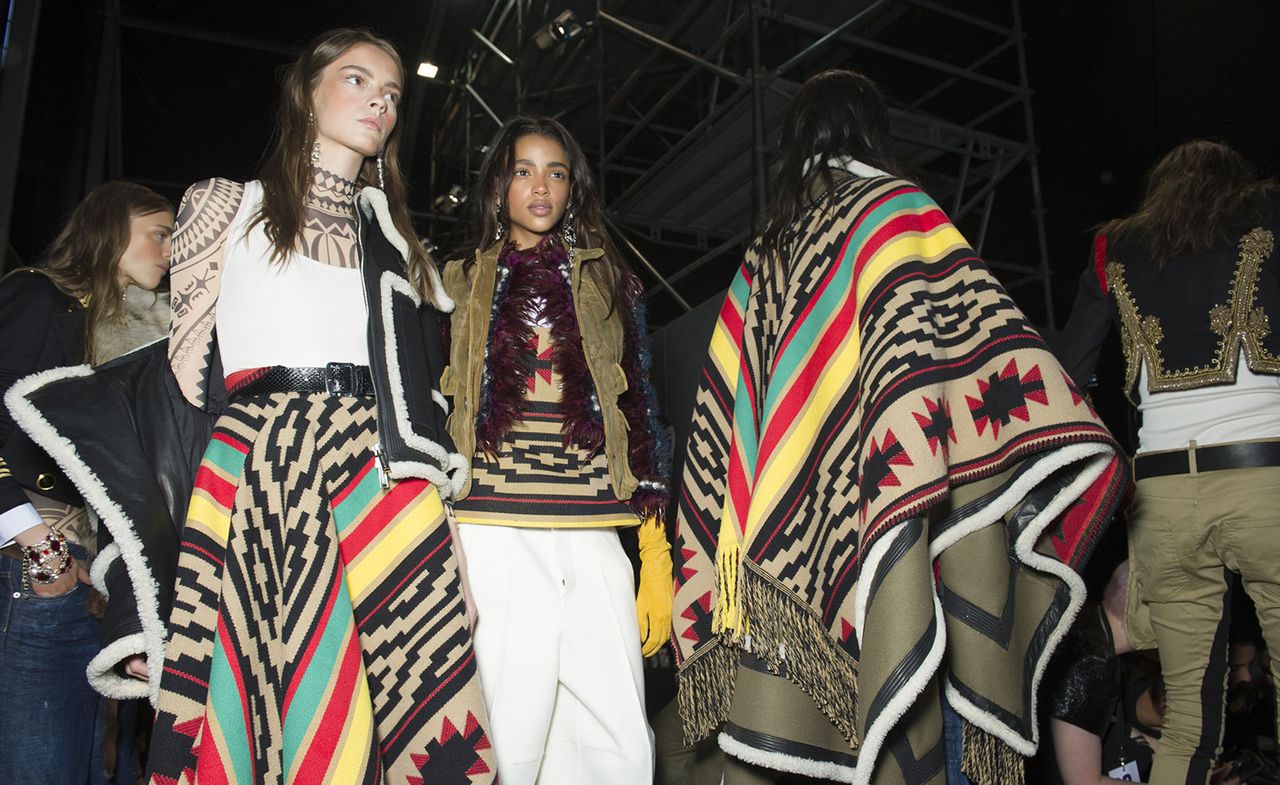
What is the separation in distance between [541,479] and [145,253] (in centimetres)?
129

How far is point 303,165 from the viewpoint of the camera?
1806mm

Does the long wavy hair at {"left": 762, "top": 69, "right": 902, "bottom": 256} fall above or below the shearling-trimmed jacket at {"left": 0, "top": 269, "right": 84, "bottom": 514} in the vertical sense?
above

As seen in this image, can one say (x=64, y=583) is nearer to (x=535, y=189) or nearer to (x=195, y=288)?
(x=195, y=288)

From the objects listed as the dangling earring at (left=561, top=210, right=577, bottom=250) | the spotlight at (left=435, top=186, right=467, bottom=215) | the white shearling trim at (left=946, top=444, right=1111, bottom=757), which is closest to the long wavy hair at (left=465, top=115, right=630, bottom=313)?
the dangling earring at (left=561, top=210, right=577, bottom=250)

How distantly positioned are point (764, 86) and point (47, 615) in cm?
323

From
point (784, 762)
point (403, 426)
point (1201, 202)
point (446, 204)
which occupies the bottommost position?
point (784, 762)

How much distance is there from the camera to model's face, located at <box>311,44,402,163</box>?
1.82 meters

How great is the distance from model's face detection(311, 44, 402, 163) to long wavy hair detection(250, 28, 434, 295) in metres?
0.02

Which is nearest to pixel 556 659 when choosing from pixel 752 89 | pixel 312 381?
pixel 312 381

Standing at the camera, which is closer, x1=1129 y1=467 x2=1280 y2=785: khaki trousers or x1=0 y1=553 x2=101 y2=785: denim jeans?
x1=0 y1=553 x2=101 y2=785: denim jeans

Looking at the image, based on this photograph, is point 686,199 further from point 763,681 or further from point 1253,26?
point 763,681

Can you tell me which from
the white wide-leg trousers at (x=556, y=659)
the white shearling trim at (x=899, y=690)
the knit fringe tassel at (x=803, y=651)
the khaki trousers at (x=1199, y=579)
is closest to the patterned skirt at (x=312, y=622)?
the white wide-leg trousers at (x=556, y=659)

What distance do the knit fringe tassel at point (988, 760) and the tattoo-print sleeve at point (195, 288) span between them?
152cm

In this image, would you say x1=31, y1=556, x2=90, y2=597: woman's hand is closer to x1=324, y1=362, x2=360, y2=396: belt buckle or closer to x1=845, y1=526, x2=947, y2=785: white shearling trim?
x1=324, y1=362, x2=360, y2=396: belt buckle
